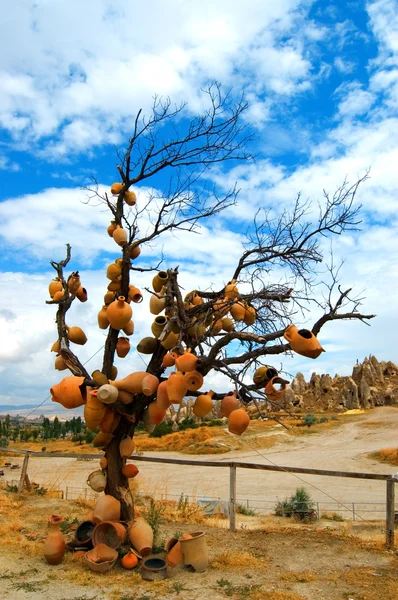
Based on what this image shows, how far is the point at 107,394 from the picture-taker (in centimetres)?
560

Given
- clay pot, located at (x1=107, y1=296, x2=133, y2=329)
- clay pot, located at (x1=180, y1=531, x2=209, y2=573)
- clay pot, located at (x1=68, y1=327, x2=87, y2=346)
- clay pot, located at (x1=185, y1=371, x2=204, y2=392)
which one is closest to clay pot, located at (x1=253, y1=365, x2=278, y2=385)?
clay pot, located at (x1=185, y1=371, x2=204, y2=392)

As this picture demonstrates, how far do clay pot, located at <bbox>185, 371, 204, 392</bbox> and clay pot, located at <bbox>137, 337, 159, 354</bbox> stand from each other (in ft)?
4.45

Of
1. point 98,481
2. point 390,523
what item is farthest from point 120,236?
point 390,523

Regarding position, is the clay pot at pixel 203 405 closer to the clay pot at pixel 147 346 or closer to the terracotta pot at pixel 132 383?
the terracotta pot at pixel 132 383

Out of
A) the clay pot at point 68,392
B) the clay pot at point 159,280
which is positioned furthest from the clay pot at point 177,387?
the clay pot at point 159,280

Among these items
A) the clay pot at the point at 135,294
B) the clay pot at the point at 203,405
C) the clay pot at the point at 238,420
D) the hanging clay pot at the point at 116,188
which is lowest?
the clay pot at the point at 238,420

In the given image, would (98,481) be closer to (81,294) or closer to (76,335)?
(76,335)

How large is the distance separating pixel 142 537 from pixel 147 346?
7.32 ft

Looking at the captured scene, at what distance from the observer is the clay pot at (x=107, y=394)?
5598mm

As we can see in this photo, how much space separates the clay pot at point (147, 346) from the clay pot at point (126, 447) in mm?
1137

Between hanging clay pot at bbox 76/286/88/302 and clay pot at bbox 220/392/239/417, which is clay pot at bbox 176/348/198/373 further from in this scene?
hanging clay pot at bbox 76/286/88/302

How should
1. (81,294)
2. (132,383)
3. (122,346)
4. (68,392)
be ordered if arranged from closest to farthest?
1. (68,392)
2. (132,383)
3. (122,346)
4. (81,294)

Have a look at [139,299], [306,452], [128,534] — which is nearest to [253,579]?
[128,534]

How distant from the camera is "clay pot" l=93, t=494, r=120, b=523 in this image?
5.98 meters
